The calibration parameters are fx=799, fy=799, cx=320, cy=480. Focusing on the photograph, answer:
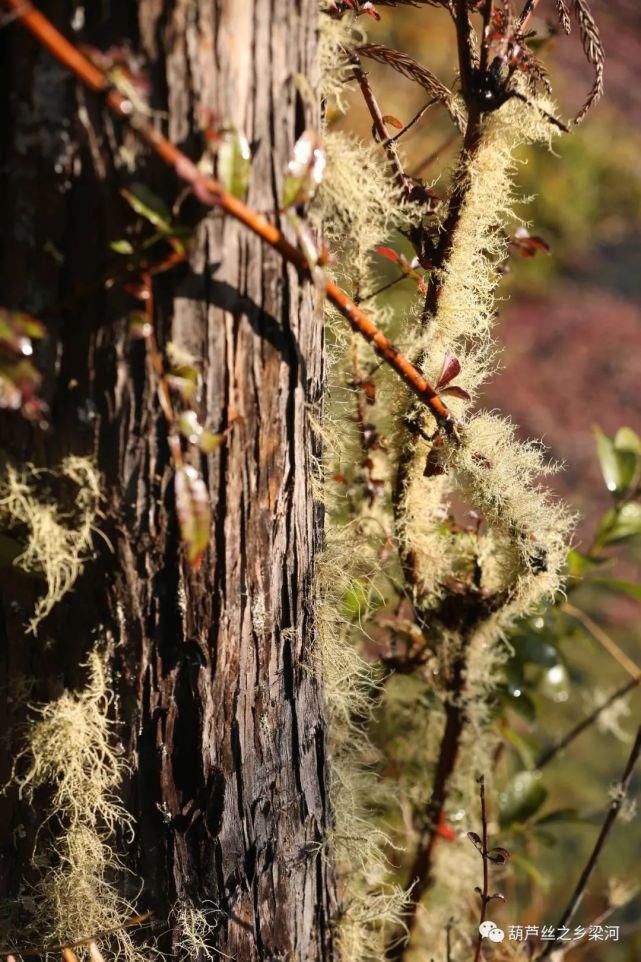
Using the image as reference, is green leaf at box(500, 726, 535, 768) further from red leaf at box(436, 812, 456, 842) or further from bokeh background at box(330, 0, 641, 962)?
bokeh background at box(330, 0, 641, 962)

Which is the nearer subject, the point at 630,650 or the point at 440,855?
the point at 440,855

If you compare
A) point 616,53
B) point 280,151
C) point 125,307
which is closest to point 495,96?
point 280,151

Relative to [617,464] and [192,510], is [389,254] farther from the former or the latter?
[617,464]

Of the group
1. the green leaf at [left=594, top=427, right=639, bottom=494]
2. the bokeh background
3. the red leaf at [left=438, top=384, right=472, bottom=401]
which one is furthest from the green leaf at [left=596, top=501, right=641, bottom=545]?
the bokeh background

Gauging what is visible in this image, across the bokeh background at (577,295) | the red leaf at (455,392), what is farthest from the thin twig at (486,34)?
the bokeh background at (577,295)

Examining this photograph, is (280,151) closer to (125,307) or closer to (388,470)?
(125,307)

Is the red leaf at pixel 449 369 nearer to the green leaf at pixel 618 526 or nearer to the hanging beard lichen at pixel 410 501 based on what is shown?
the hanging beard lichen at pixel 410 501
